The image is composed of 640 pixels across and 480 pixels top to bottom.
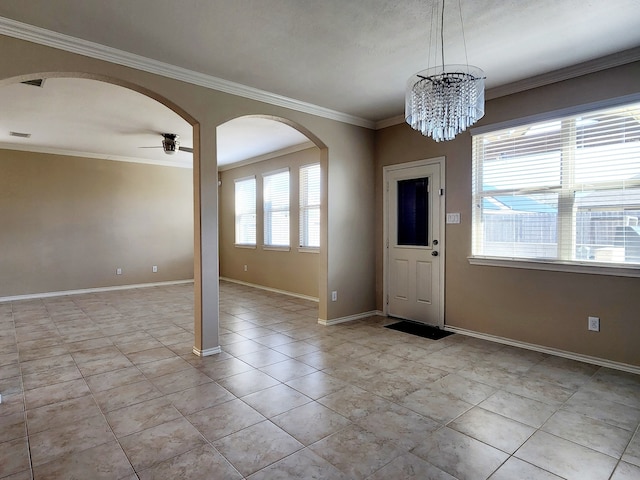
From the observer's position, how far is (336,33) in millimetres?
2777

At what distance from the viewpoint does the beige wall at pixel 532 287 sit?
316 cm

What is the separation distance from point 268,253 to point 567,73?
18.2 ft

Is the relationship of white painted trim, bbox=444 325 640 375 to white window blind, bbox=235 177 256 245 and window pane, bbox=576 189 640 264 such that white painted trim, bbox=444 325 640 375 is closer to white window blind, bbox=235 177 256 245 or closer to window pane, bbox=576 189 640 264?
window pane, bbox=576 189 640 264

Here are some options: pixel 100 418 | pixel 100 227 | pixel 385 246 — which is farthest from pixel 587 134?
pixel 100 227

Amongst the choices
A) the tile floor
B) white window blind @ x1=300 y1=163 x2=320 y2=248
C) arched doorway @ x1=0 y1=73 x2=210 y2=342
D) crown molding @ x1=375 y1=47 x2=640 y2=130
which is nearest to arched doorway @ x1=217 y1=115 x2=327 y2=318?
white window blind @ x1=300 y1=163 x2=320 y2=248

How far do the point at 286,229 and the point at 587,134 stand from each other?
15.8ft

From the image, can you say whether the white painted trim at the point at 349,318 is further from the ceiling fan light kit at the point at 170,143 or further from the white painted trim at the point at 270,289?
the ceiling fan light kit at the point at 170,143

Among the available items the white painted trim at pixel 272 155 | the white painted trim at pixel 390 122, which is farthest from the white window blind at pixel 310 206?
the white painted trim at pixel 390 122

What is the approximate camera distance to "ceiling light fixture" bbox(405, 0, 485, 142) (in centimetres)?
233

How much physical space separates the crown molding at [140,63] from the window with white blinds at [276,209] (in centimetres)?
259

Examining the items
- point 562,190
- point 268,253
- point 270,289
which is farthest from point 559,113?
point 270,289

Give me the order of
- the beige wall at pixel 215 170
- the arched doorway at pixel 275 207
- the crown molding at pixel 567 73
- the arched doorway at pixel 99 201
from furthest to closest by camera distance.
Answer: the arched doorway at pixel 275 207, the arched doorway at pixel 99 201, the crown molding at pixel 567 73, the beige wall at pixel 215 170

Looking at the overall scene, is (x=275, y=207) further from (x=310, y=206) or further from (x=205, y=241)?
(x=205, y=241)

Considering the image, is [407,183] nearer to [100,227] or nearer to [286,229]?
[286,229]
